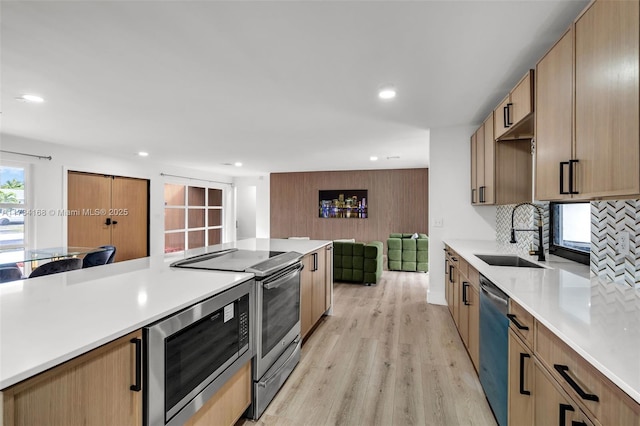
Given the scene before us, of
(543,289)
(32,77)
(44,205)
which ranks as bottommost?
(543,289)

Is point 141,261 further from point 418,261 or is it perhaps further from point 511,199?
point 418,261

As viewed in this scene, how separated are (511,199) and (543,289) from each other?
1.69 m

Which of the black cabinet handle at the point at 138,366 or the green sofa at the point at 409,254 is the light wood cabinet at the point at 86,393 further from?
the green sofa at the point at 409,254

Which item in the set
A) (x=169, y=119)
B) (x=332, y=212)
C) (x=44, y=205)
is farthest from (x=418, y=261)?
(x=44, y=205)

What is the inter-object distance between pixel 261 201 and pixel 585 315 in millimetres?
8864

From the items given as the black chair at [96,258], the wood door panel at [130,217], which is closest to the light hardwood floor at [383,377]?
the black chair at [96,258]

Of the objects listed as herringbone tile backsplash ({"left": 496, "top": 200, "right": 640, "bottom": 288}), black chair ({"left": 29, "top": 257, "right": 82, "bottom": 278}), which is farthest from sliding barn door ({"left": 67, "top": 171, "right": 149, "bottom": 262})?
herringbone tile backsplash ({"left": 496, "top": 200, "right": 640, "bottom": 288})

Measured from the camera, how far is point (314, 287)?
306 centimetres

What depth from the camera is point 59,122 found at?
355 cm

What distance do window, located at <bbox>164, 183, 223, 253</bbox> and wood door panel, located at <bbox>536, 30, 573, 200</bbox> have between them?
23.4 ft

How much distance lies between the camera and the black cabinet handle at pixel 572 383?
849mm

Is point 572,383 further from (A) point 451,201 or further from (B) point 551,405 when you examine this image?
(A) point 451,201

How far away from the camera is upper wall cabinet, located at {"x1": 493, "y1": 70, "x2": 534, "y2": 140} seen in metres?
1.97

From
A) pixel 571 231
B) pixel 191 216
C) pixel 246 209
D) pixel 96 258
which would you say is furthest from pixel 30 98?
pixel 246 209
